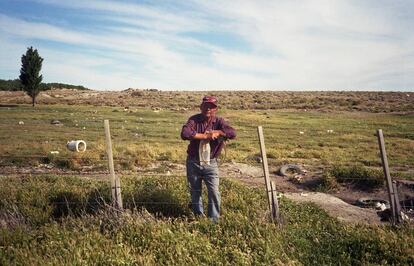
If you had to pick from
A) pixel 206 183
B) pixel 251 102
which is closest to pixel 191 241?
pixel 206 183

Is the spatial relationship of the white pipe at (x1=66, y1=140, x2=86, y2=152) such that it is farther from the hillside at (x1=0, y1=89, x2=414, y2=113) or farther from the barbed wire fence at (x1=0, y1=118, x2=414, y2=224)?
the hillside at (x1=0, y1=89, x2=414, y2=113)

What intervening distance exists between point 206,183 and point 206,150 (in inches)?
24.5

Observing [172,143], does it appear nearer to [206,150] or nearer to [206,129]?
[206,129]

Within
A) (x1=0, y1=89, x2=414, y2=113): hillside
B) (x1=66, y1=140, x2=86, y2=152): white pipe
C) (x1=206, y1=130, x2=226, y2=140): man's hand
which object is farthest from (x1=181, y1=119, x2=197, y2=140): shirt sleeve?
(x1=0, y1=89, x2=414, y2=113): hillside

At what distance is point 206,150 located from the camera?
7309 millimetres

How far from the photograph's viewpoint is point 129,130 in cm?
2794

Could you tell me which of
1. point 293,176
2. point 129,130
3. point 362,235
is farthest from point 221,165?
point 129,130

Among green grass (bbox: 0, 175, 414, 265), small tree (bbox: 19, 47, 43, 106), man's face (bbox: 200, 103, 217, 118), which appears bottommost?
green grass (bbox: 0, 175, 414, 265)

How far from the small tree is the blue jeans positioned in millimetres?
52586

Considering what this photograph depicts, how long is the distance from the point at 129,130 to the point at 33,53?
37.4 m

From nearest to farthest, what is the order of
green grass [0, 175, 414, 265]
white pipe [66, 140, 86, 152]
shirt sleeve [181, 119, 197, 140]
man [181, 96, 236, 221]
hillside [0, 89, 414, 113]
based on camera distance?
1. green grass [0, 175, 414, 265]
2. shirt sleeve [181, 119, 197, 140]
3. man [181, 96, 236, 221]
4. white pipe [66, 140, 86, 152]
5. hillside [0, 89, 414, 113]

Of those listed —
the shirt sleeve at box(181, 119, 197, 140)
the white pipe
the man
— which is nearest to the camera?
the shirt sleeve at box(181, 119, 197, 140)

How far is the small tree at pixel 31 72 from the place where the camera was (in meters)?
54.8

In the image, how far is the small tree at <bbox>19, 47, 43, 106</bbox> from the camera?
5475 cm
